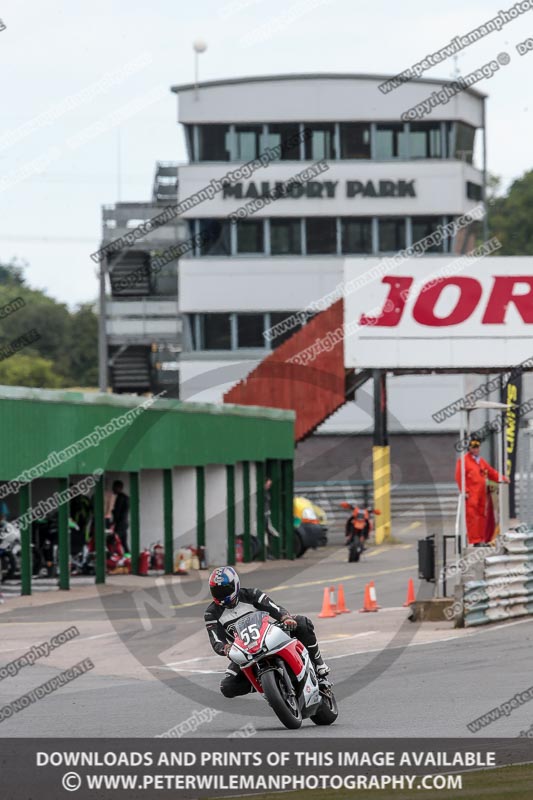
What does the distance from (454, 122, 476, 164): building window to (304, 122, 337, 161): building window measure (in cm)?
561

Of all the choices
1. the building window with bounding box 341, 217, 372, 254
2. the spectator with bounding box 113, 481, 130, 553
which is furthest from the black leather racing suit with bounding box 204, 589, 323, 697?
the building window with bounding box 341, 217, 372, 254

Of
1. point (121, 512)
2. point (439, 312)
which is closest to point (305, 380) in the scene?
point (439, 312)

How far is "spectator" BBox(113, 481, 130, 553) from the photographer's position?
109 ft

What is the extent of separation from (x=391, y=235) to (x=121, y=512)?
1547 inches

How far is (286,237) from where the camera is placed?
70.8m

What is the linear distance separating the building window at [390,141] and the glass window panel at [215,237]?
24.7 ft

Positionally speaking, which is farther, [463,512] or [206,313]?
[206,313]

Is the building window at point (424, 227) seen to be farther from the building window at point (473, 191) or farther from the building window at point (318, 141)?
the building window at point (318, 141)

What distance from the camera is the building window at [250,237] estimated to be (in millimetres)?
70500

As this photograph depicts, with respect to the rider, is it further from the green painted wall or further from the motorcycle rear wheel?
the green painted wall
